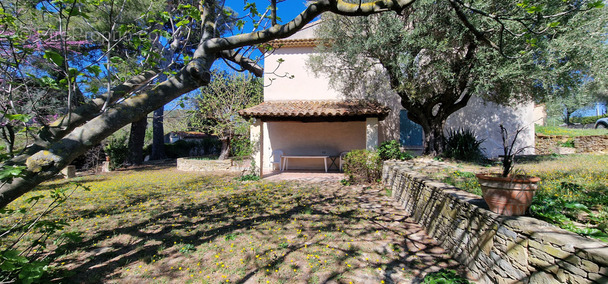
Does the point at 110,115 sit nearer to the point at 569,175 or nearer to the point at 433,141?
the point at 569,175

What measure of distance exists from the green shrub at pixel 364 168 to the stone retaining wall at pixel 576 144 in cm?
999

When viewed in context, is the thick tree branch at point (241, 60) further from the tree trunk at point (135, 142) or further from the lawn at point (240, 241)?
the tree trunk at point (135, 142)

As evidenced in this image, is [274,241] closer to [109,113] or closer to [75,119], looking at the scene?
[109,113]

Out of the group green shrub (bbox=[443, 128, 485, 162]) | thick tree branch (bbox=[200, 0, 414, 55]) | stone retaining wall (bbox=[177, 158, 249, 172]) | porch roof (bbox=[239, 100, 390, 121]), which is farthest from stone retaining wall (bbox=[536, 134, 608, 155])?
stone retaining wall (bbox=[177, 158, 249, 172])

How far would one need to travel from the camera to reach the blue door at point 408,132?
1043 cm

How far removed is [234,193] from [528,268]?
20.2 feet

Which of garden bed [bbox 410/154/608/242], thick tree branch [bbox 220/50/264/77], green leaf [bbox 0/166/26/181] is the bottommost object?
garden bed [bbox 410/154/608/242]

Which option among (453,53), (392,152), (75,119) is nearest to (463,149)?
(392,152)

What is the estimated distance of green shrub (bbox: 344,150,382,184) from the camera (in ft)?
25.0

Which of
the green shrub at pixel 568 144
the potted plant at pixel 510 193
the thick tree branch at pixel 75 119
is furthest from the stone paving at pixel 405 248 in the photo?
the green shrub at pixel 568 144

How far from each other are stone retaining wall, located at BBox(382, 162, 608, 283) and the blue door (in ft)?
22.5

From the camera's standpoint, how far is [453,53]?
723 centimetres

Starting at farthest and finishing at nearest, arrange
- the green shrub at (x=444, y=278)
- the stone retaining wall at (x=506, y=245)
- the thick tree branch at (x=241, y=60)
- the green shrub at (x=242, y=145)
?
1. the green shrub at (x=242, y=145)
2. the thick tree branch at (x=241, y=60)
3. the green shrub at (x=444, y=278)
4. the stone retaining wall at (x=506, y=245)

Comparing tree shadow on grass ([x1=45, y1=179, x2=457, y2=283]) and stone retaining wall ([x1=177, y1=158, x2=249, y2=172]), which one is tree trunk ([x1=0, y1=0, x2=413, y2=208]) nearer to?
tree shadow on grass ([x1=45, y1=179, x2=457, y2=283])
